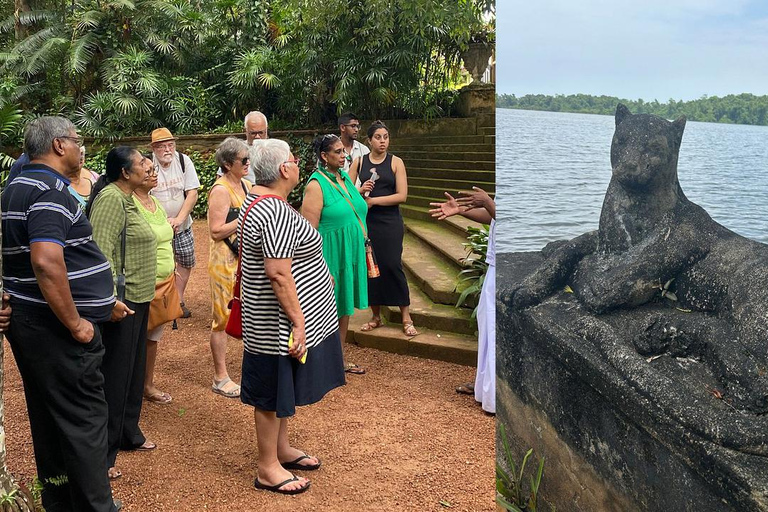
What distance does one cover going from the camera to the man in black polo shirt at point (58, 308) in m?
Result: 2.54

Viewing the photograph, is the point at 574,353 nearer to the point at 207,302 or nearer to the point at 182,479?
the point at 182,479

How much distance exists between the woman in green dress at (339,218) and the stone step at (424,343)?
2.35 feet

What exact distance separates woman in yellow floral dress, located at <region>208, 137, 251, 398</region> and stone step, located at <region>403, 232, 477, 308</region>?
6.76ft

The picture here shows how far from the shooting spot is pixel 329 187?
4.36m

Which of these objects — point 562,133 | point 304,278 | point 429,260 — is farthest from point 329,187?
point 562,133

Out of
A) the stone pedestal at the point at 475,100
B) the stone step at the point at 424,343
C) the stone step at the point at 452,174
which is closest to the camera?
the stone step at the point at 424,343

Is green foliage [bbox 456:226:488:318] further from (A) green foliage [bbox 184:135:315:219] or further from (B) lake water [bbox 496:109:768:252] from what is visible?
(A) green foliage [bbox 184:135:315:219]

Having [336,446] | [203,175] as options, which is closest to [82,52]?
[203,175]

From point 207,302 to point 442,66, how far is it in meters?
6.54

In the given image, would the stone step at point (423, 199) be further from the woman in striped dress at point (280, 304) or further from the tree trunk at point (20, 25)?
the tree trunk at point (20, 25)

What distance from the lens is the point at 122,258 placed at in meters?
3.26

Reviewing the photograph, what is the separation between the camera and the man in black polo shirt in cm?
254

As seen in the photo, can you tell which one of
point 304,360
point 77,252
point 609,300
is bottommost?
point 304,360

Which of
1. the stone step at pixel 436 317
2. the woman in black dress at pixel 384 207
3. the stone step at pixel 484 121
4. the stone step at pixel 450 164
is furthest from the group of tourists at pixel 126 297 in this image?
the stone step at pixel 484 121
